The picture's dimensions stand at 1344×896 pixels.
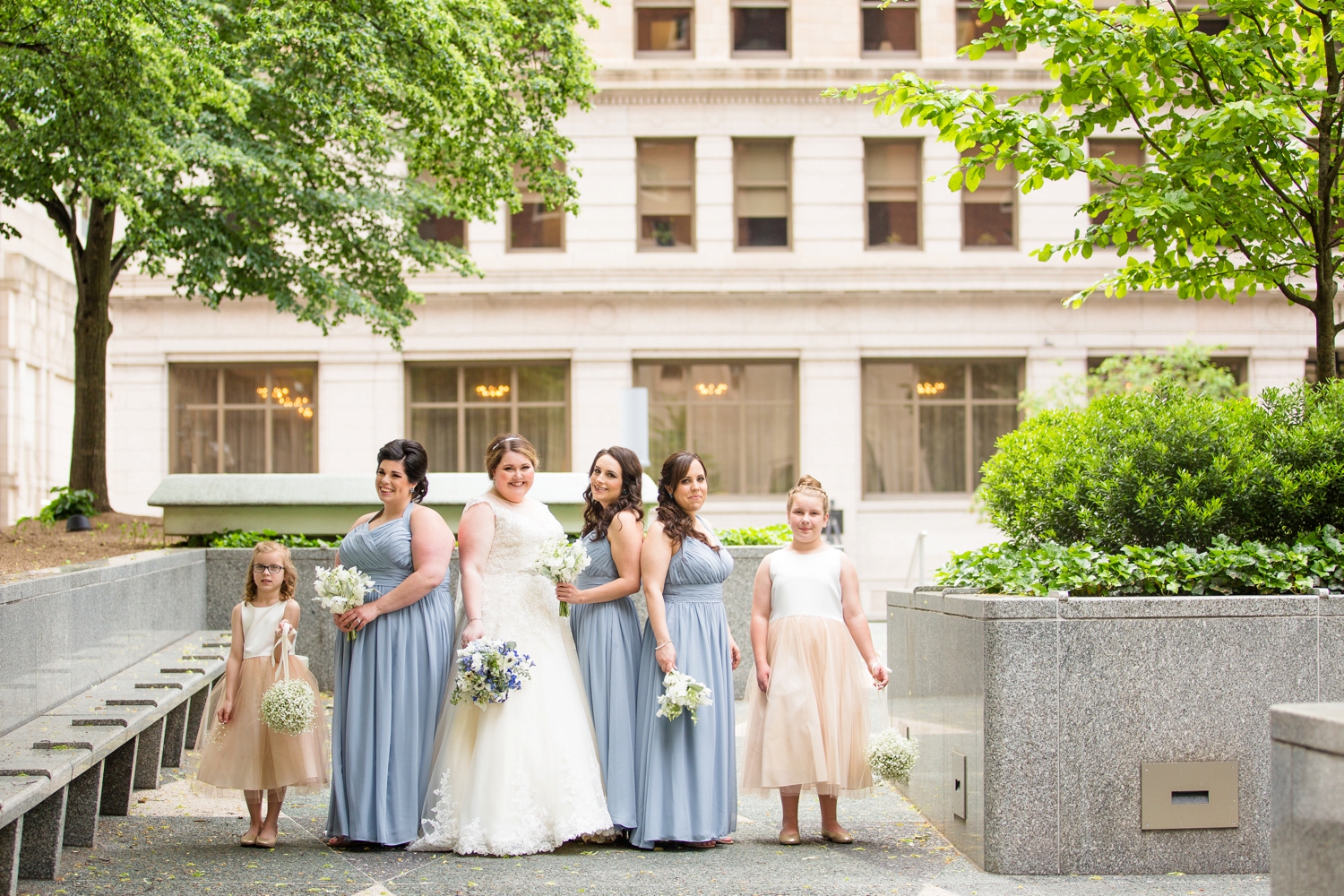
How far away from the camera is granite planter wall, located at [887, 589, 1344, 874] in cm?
634

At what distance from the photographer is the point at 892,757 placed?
6.70 meters

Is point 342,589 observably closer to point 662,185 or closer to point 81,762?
point 81,762

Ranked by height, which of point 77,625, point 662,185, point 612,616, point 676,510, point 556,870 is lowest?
point 556,870

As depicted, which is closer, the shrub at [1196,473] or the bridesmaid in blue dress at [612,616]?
the shrub at [1196,473]

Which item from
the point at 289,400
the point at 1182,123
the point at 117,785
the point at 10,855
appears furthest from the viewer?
the point at 289,400

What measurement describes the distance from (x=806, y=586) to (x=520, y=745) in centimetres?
180

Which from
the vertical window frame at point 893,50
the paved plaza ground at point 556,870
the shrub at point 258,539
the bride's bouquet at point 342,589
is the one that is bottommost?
the paved plaza ground at point 556,870

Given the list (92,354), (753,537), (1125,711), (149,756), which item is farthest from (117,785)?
(92,354)

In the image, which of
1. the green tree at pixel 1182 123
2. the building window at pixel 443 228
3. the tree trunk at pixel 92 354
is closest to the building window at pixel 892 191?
the building window at pixel 443 228

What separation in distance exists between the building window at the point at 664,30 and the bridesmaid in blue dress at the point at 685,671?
2026cm

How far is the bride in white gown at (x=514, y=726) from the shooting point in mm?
6719

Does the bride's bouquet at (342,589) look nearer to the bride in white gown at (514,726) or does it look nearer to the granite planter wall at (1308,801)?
the bride in white gown at (514,726)

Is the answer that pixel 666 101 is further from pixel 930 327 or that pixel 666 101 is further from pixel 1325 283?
pixel 1325 283

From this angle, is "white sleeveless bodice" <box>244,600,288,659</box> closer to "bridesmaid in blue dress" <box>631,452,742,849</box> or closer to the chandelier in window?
"bridesmaid in blue dress" <box>631,452,742,849</box>
